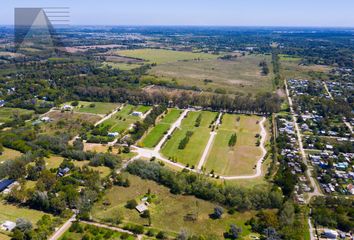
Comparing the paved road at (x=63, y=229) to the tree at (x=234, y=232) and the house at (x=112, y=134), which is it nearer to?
the tree at (x=234, y=232)

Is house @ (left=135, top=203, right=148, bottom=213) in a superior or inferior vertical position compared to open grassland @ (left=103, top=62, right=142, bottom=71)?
inferior

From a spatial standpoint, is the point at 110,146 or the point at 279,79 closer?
the point at 110,146

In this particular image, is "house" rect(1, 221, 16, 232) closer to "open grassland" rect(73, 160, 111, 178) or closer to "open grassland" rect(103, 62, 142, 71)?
"open grassland" rect(73, 160, 111, 178)

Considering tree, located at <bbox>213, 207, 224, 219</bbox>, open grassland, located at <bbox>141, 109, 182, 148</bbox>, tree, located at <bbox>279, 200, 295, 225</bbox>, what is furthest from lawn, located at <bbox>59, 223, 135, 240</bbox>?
open grassland, located at <bbox>141, 109, 182, 148</bbox>

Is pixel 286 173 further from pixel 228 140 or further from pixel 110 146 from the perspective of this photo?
pixel 110 146

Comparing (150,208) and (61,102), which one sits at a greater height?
(61,102)

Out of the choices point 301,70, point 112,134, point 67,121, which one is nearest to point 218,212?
point 112,134

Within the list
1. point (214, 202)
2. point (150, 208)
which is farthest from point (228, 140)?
point (150, 208)
